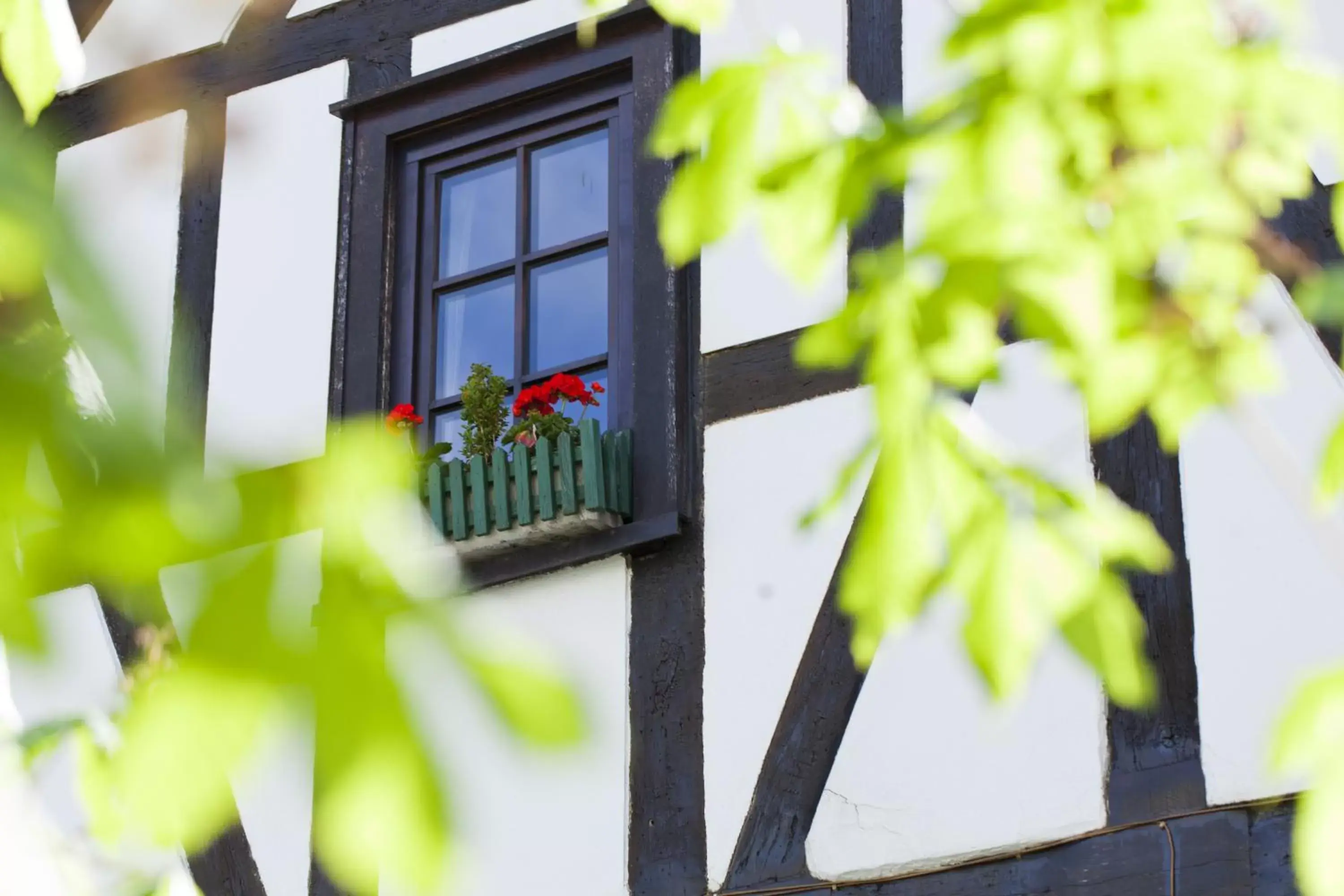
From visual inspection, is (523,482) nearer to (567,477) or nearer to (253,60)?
(567,477)

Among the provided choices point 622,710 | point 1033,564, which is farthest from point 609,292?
point 1033,564

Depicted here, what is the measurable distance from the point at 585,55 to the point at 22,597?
14.0 ft

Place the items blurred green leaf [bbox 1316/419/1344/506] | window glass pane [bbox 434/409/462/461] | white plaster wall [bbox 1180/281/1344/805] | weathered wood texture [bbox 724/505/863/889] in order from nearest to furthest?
blurred green leaf [bbox 1316/419/1344/506], white plaster wall [bbox 1180/281/1344/805], weathered wood texture [bbox 724/505/863/889], window glass pane [bbox 434/409/462/461]

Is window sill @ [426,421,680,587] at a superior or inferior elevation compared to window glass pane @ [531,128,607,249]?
inferior

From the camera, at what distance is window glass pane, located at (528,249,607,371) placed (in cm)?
480

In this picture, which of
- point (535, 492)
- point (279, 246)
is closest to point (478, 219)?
point (279, 246)

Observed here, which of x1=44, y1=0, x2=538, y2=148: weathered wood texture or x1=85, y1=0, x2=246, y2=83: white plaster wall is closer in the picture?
x1=44, y1=0, x2=538, y2=148: weathered wood texture

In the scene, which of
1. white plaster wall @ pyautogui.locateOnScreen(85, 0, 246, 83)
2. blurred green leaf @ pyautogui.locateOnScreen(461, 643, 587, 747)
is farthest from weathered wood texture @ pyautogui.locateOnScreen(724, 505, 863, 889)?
blurred green leaf @ pyautogui.locateOnScreen(461, 643, 587, 747)

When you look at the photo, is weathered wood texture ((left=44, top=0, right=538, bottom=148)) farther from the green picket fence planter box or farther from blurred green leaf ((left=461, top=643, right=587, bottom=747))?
blurred green leaf ((left=461, top=643, right=587, bottom=747))

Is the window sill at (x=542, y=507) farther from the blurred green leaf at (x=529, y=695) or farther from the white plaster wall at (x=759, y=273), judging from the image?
the blurred green leaf at (x=529, y=695)

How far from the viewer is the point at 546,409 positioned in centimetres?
451

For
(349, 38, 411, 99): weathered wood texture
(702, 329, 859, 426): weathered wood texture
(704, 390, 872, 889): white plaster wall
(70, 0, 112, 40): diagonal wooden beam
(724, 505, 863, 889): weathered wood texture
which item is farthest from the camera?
(70, 0, 112, 40): diagonal wooden beam

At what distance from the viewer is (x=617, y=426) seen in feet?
15.0

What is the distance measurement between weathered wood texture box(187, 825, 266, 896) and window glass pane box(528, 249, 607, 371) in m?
1.36
